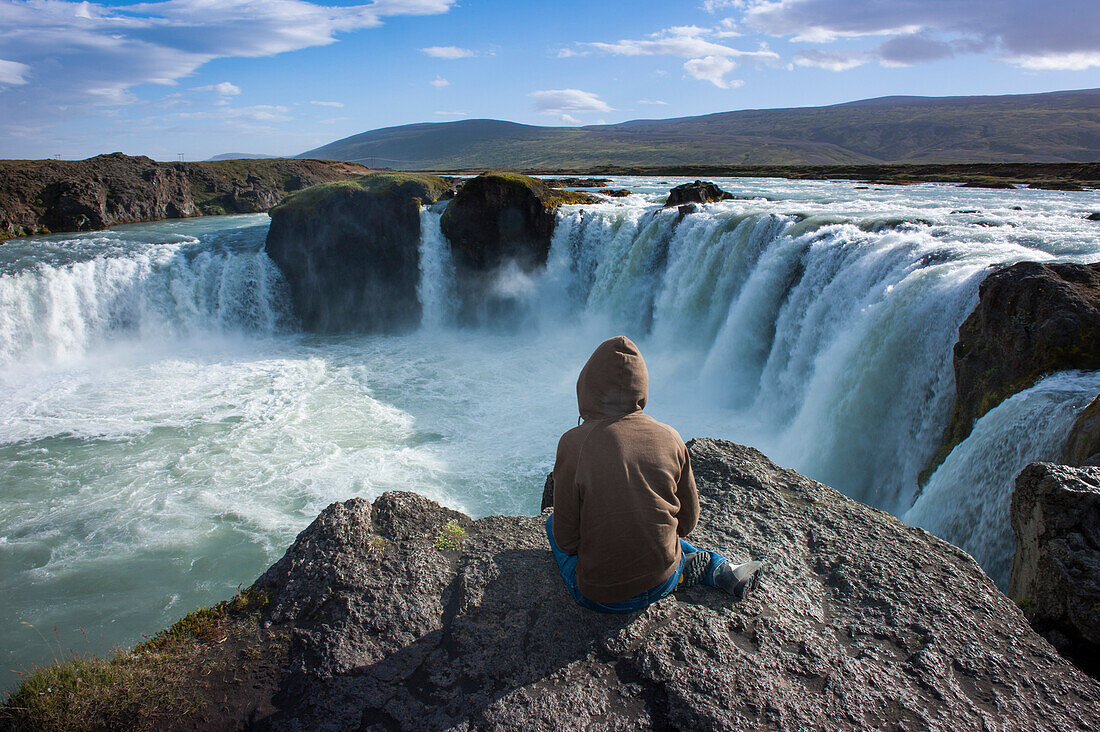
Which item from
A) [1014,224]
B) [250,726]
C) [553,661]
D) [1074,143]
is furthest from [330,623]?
[1074,143]

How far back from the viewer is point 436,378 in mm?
17344

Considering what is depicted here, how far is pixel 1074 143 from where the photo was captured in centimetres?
9756

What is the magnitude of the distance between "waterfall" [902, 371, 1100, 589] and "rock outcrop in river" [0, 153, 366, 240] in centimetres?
3364

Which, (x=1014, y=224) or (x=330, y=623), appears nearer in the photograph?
(x=330, y=623)

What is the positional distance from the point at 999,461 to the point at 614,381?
489 cm

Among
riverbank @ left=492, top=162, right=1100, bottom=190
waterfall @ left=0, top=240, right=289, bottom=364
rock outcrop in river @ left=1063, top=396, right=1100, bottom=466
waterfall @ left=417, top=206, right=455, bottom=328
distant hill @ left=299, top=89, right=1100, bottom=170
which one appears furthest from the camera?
distant hill @ left=299, top=89, right=1100, bottom=170

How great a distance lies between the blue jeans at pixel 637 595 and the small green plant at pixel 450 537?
0.94 meters

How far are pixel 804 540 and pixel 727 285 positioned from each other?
1185cm

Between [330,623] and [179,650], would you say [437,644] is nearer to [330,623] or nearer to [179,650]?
[330,623]

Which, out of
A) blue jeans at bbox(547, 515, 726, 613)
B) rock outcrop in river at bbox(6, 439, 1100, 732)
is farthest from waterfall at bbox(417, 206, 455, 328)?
blue jeans at bbox(547, 515, 726, 613)

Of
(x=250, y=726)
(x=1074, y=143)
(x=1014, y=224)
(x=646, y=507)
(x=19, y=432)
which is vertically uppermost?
(x=1074, y=143)

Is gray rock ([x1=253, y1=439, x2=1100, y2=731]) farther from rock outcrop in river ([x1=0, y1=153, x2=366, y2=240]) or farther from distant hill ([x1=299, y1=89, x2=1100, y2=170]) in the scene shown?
distant hill ([x1=299, y1=89, x2=1100, y2=170])

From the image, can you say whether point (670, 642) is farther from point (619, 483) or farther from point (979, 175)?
point (979, 175)

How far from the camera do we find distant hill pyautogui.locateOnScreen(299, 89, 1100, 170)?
10169 centimetres
